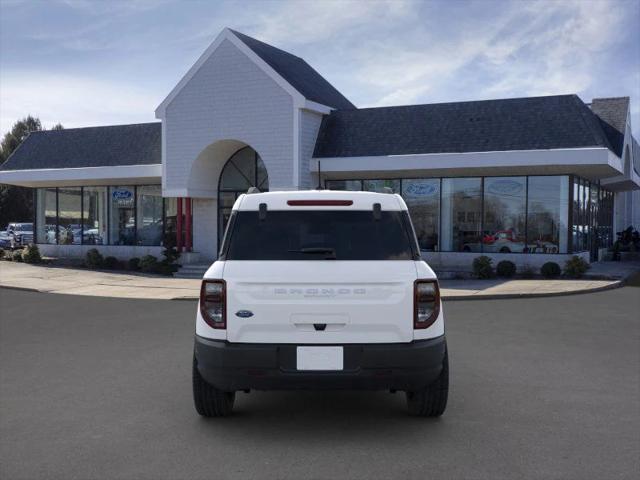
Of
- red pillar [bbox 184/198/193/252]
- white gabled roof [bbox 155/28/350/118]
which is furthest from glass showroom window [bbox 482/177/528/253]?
red pillar [bbox 184/198/193/252]

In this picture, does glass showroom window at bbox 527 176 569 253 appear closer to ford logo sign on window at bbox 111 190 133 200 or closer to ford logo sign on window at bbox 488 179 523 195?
ford logo sign on window at bbox 488 179 523 195

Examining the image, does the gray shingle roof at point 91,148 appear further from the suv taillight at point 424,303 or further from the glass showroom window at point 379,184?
the suv taillight at point 424,303

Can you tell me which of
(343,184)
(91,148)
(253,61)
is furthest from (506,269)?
(91,148)

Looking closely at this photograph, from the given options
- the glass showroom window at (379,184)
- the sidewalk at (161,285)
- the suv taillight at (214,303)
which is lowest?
the sidewalk at (161,285)

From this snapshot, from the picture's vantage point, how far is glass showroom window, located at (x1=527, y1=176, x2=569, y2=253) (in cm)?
2183

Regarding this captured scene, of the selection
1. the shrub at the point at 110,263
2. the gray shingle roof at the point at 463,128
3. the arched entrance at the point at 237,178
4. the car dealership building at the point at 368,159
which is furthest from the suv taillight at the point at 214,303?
the shrub at the point at 110,263

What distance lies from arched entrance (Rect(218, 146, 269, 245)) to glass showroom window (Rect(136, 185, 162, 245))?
3.02 meters

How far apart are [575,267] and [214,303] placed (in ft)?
56.2

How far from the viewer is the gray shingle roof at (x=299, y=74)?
76.1ft

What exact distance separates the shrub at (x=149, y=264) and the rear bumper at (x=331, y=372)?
19.3 meters

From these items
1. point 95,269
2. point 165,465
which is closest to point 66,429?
point 165,465

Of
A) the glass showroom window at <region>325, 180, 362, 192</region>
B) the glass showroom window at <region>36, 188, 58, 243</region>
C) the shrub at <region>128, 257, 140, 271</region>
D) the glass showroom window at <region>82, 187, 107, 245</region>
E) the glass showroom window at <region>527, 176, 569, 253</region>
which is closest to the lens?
the glass showroom window at <region>527, 176, 569, 253</region>

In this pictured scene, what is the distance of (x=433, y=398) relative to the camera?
5.73m

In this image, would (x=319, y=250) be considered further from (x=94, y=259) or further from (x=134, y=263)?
(x=94, y=259)
